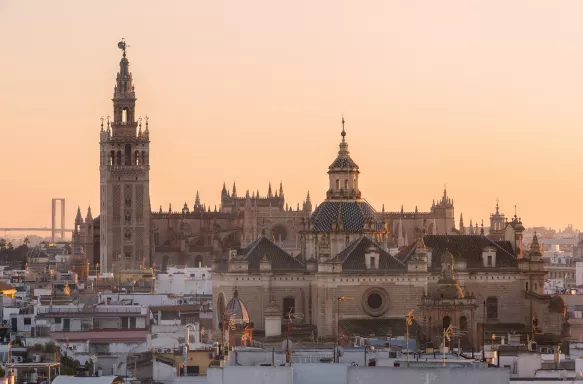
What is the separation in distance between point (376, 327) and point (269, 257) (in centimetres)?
729

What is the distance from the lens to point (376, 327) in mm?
105938

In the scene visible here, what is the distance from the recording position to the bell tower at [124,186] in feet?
642

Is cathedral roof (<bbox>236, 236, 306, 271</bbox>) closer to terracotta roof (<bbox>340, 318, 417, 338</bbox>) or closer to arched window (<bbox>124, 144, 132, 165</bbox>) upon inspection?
terracotta roof (<bbox>340, 318, 417, 338</bbox>)

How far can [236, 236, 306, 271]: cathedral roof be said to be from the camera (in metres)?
110

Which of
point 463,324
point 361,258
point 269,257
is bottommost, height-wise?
point 463,324

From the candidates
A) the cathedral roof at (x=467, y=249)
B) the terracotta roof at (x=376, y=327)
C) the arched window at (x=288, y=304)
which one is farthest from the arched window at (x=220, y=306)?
the cathedral roof at (x=467, y=249)

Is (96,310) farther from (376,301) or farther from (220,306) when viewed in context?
(376,301)

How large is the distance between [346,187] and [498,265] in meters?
8.41

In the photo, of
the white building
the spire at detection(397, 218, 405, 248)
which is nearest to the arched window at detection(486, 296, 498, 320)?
the white building

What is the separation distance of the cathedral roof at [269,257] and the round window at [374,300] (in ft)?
12.8

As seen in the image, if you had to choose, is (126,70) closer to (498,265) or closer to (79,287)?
(79,287)

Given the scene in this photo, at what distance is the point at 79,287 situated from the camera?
161m

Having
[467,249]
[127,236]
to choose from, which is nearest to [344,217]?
[467,249]

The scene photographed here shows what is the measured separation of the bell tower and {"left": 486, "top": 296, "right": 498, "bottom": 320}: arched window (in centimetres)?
8566
